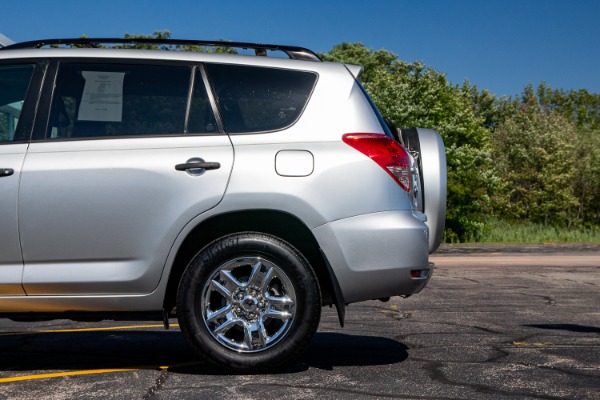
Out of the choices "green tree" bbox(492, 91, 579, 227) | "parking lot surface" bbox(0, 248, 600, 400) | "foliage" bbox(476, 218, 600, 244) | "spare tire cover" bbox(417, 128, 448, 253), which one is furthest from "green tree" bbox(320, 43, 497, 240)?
"spare tire cover" bbox(417, 128, 448, 253)

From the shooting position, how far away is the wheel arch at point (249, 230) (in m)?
5.48

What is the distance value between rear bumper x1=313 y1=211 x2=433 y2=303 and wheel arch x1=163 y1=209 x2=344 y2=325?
0.12 meters

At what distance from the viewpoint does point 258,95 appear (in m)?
5.61

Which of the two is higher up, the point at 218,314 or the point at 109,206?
the point at 109,206

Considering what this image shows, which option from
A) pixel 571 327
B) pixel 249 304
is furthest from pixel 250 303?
pixel 571 327

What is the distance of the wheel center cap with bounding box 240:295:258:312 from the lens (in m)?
5.36

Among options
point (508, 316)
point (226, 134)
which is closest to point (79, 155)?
point (226, 134)

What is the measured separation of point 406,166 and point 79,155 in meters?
1.91

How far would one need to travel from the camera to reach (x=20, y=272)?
17.5 feet

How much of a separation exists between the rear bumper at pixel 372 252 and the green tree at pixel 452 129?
36.9 metres

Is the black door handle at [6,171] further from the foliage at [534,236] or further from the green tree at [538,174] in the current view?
the green tree at [538,174]

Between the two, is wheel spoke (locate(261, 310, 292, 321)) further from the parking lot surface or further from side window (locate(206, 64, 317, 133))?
side window (locate(206, 64, 317, 133))

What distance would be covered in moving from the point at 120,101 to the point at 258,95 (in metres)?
0.82

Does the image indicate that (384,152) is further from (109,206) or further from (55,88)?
(55,88)
